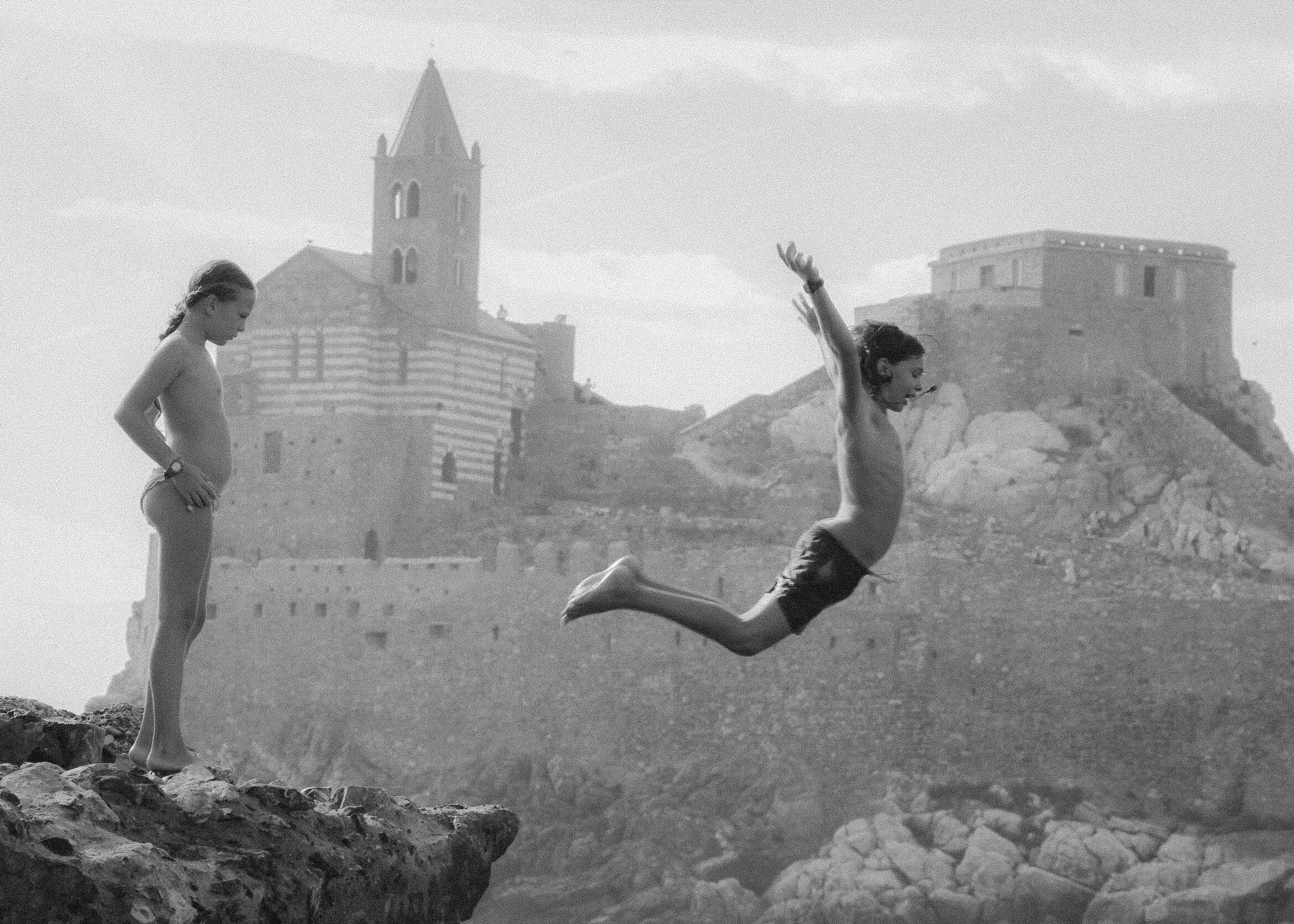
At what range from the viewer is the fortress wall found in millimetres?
49656

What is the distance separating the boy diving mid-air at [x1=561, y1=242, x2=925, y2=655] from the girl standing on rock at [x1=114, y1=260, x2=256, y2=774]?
149 cm

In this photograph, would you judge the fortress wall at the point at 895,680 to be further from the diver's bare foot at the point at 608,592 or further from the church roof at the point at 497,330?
the diver's bare foot at the point at 608,592

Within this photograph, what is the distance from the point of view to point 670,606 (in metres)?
11.0

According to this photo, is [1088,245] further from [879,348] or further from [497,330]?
[879,348]

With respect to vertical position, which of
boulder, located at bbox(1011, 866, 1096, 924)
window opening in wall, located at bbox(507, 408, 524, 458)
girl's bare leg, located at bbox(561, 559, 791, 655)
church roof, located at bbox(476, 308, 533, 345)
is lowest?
boulder, located at bbox(1011, 866, 1096, 924)

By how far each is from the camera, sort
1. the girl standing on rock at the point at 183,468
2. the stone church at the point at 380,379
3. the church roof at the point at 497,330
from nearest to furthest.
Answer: the girl standing on rock at the point at 183,468 < the stone church at the point at 380,379 < the church roof at the point at 497,330

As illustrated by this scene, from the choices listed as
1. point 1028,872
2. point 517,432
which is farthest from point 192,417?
point 517,432

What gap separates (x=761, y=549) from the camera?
163 ft

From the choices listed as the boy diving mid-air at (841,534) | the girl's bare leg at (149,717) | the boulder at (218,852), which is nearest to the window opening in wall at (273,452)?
the boulder at (218,852)

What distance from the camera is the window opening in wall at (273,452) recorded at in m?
52.8

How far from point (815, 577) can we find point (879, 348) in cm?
87

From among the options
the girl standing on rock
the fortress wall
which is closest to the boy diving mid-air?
the girl standing on rock

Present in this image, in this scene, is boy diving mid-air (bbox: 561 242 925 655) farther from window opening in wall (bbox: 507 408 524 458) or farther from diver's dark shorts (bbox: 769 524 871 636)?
window opening in wall (bbox: 507 408 524 458)

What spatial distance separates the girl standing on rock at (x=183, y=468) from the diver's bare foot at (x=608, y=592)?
1.46 m
